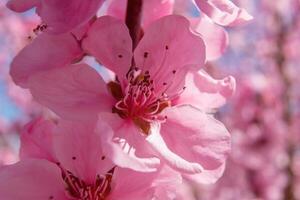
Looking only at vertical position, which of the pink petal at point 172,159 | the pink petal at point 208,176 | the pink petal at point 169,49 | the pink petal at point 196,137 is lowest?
the pink petal at point 208,176

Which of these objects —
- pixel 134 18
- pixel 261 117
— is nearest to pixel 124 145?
pixel 134 18

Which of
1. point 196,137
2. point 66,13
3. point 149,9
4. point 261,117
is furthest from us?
point 261,117

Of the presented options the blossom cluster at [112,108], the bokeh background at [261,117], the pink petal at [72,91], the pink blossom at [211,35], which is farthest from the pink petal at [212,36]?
the bokeh background at [261,117]

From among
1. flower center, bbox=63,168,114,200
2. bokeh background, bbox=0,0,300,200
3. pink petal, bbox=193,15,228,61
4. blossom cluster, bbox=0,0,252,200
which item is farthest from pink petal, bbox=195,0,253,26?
bokeh background, bbox=0,0,300,200

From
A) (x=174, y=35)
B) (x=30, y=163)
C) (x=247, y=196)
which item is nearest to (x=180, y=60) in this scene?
(x=174, y=35)

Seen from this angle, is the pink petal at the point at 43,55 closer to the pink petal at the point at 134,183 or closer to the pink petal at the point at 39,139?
the pink petal at the point at 39,139

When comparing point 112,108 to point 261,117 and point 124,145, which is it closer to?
point 124,145
